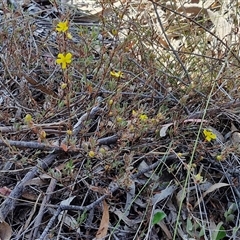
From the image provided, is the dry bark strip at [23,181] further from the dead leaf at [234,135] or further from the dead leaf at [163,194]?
the dead leaf at [234,135]

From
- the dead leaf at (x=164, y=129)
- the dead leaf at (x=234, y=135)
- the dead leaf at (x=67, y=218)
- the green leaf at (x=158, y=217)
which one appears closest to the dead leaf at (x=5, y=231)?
the dead leaf at (x=67, y=218)

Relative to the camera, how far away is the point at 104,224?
1188mm

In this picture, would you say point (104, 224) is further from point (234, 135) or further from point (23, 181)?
point (234, 135)

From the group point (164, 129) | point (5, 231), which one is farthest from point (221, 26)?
point (5, 231)

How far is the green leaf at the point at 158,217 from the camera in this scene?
3.88 feet

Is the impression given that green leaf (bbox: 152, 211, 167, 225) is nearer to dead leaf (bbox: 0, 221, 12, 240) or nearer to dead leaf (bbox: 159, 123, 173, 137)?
dead leaf (bbox: 159, 123, 173, 137)

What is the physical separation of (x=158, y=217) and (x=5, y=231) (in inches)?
16.6

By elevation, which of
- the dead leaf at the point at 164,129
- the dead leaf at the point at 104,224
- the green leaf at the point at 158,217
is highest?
the dead leaf at the point at 164,129

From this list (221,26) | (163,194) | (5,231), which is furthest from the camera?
(221,26)

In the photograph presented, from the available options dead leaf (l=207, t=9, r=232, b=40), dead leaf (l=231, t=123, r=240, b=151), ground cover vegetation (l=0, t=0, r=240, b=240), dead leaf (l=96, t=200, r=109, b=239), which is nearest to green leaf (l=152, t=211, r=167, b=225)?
ground cover vegetation (l=0, t=0, r=240, b=240)

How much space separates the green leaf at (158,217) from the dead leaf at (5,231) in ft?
1.29

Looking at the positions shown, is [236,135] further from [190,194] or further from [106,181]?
[106,181]

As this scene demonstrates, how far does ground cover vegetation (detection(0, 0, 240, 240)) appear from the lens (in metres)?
1.18

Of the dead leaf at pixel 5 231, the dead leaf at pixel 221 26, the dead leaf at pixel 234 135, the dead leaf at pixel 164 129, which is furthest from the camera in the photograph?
the dead leaf at pixel 221 26
